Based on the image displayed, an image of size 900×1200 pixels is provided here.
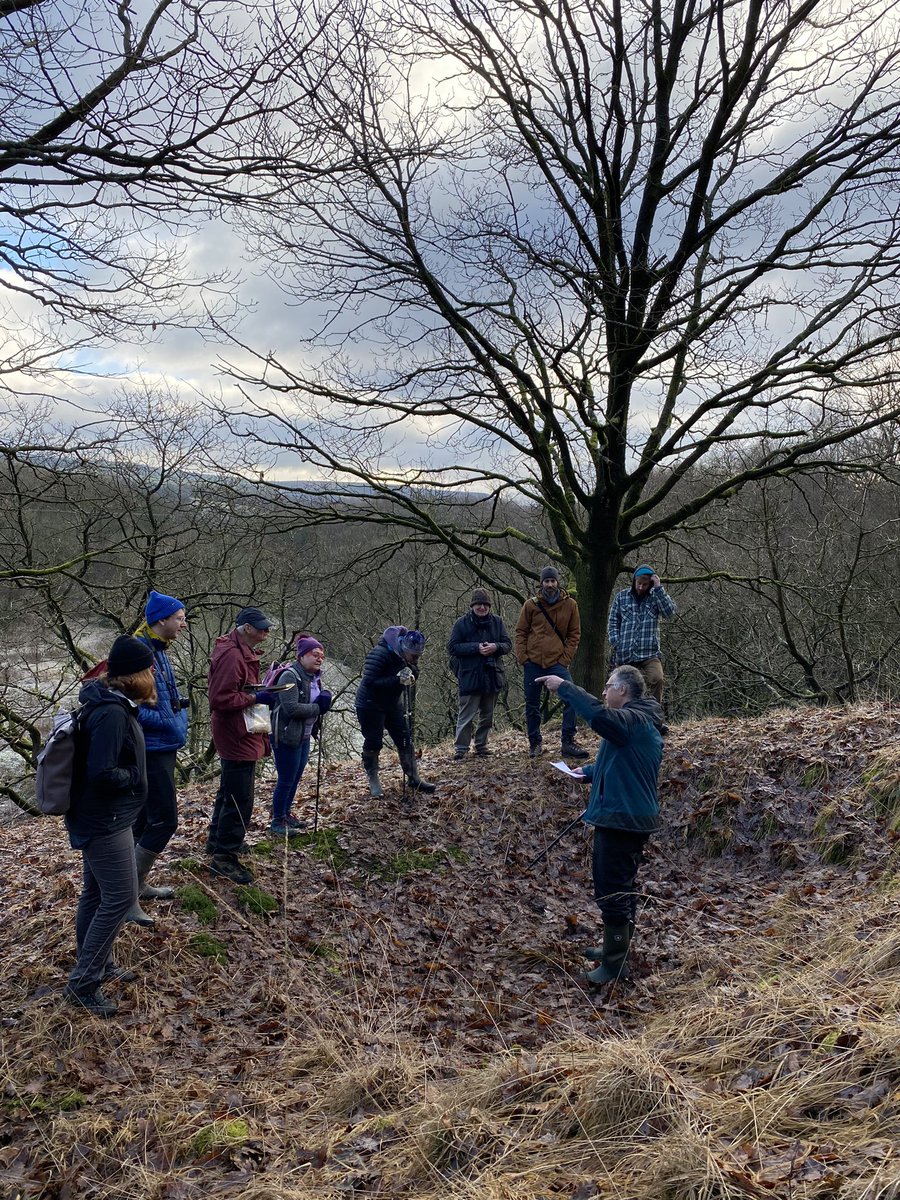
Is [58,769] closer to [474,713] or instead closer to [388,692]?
[388,692]

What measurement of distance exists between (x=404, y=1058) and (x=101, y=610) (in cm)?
1195

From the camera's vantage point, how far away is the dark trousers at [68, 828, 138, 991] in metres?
4.51

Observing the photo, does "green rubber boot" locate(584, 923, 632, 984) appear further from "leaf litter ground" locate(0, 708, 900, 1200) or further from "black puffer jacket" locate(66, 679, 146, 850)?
"black puffer jacket" locate(66, 679, 146, 850)

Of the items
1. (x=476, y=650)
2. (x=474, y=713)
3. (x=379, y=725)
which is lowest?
(x=474, y=713)

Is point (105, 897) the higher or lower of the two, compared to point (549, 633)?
lower

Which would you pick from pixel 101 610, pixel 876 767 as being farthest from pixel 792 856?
pixel 101 610

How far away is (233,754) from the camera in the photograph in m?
6.07

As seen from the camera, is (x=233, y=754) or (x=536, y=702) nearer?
(x=233, y=754)

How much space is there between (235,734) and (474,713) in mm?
4329

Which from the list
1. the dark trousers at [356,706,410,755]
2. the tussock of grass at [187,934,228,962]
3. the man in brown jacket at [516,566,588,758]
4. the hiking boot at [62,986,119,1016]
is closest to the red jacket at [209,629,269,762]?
the tussock of grass at [187,934,228,962]

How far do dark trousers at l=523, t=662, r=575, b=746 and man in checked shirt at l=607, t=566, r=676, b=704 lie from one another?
0.79 metres

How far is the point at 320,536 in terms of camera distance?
22.2 meters

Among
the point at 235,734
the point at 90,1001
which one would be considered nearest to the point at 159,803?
the point at 235,734

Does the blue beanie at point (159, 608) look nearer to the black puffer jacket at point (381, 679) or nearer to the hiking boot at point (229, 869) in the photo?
the hiking boot at point (229, 869)
